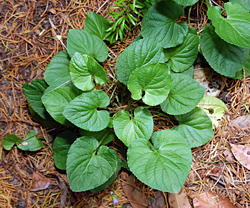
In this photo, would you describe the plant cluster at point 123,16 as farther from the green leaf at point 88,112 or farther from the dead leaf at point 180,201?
the dead leaf at point 180,201

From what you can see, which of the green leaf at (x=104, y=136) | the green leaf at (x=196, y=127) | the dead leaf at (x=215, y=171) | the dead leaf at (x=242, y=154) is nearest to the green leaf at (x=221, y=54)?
the green leaf at (x=196, y=127)

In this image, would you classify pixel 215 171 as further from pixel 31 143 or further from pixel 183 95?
pixel 31 143

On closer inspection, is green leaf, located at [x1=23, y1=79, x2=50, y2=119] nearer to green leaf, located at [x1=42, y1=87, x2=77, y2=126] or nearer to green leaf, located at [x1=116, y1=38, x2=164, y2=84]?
green leaf, located at [x1=42, y1=87, x2=77, y2=126]

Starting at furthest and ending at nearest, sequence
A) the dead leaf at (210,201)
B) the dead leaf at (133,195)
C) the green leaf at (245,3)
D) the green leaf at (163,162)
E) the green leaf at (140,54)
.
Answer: the dead leaf at (133,195) < the dead leaf at (210,201) < the green leaf at (245,3) < the green leaf at (140,54) < the green leaf at (163,162)

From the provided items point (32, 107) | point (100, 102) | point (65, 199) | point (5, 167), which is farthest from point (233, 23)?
point (5, 167)

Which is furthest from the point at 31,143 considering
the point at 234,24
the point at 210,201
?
the point at 234,24

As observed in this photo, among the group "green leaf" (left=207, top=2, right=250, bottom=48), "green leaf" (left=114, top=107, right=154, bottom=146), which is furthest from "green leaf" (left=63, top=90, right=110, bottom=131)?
"green leaf" (left=207, top=2, right=250, bottom=48)
